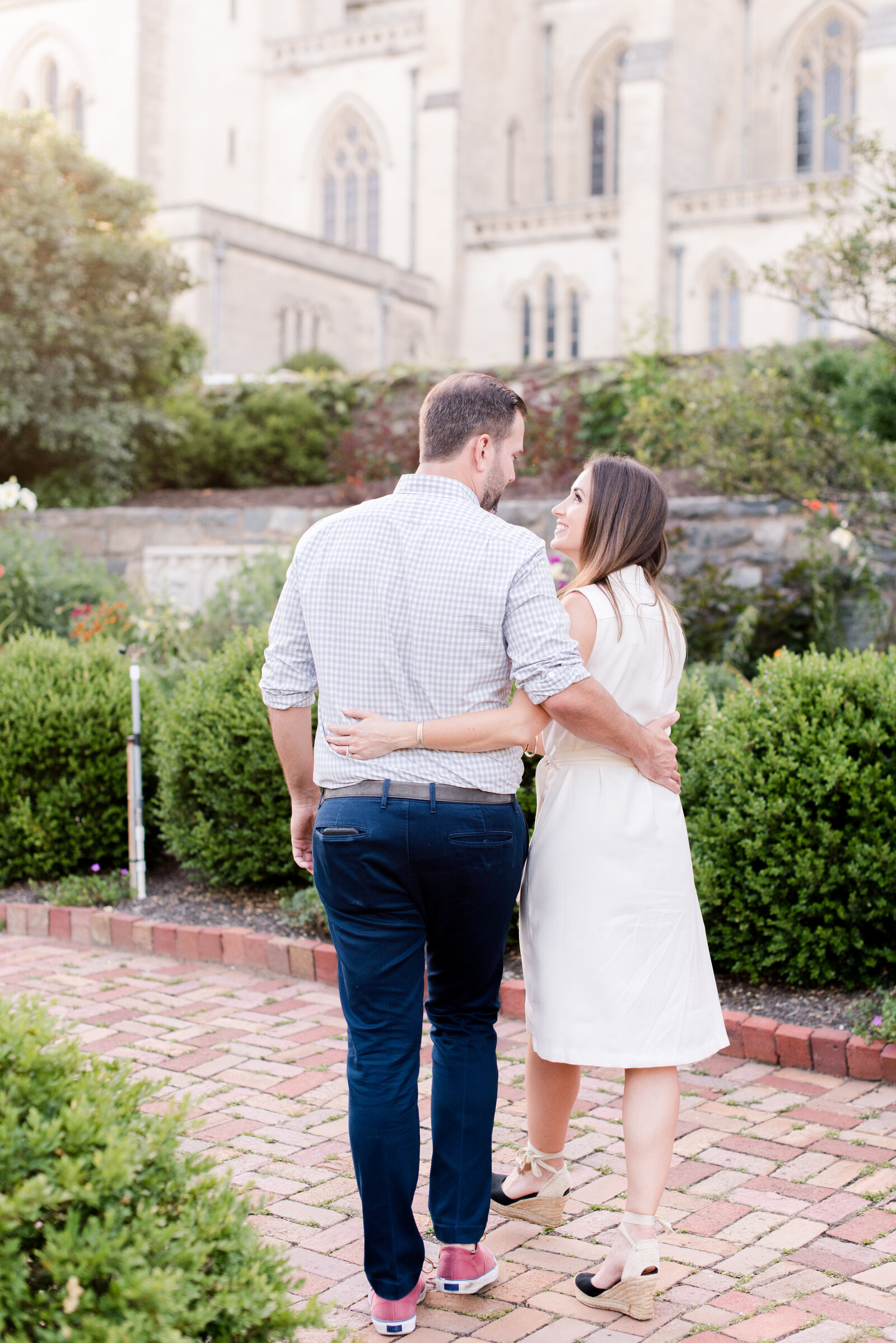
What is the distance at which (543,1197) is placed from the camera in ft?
10.1

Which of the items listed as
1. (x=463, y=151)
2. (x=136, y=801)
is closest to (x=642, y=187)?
(x=463, y=151)

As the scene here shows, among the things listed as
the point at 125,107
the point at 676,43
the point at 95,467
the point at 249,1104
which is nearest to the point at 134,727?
the point at 249,1104

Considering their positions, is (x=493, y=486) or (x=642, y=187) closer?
(x=493, y=486)

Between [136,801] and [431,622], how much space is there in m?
3.56

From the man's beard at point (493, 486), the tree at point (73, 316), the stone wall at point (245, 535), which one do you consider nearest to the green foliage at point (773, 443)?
the stone wall at point (245, 535)

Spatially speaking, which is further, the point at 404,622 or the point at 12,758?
the point at 12,758

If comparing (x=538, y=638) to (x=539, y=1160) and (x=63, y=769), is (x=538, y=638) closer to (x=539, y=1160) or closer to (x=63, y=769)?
(x=539, y=1160)

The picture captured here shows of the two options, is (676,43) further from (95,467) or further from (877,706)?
(877,706)

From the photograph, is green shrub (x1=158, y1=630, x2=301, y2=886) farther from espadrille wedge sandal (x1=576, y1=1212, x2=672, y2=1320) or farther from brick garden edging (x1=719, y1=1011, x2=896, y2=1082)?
espadrille wedge sandal (x1=576, y1=1212, x2=672, y2=1320)

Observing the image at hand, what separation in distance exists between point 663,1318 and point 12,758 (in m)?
4.18

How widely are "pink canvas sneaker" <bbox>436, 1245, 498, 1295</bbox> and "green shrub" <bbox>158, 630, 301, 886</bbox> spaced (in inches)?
109

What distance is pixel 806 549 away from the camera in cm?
866

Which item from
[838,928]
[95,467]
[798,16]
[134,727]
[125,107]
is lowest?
[838,928]

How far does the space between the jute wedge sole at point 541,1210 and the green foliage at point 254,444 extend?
11.8 meters
